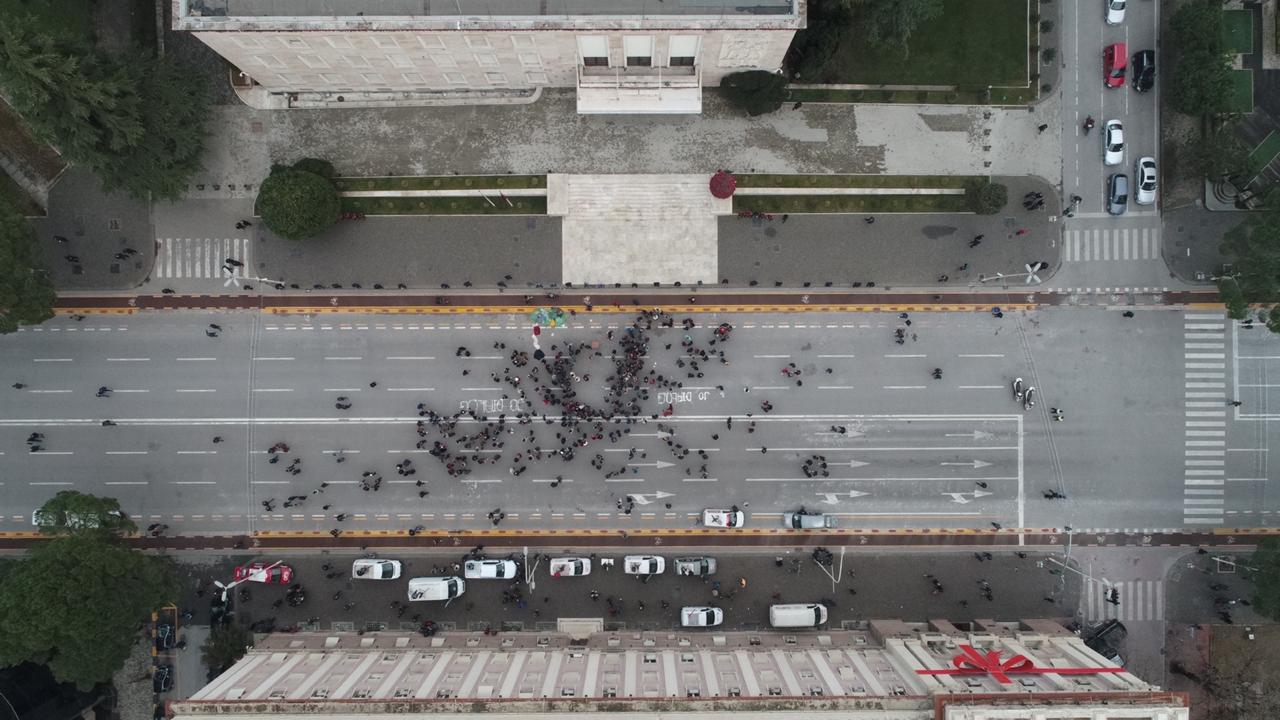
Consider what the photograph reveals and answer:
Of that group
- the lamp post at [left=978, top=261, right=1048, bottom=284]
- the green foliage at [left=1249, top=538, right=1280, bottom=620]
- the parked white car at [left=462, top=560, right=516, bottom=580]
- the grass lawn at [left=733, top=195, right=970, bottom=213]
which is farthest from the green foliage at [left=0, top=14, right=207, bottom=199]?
the green foliage at [left=1249, top=538, right=1280, bottom=620]

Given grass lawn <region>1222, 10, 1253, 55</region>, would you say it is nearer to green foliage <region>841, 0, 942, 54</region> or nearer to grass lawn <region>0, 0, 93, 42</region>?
green foliage <region>841, 0, 942, 54</region>

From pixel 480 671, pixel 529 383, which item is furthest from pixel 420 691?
pixel 529 383

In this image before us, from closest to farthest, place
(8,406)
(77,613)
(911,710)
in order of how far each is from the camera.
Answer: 1. (911,710)
2. (77,613)
3. (8,406)

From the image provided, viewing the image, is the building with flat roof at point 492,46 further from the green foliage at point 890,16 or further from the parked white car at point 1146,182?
the parked white car at point 1146,182

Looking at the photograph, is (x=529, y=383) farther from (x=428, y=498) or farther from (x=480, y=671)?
(x=480, y=671)

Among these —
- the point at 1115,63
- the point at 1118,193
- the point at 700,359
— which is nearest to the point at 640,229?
the point at 700,359

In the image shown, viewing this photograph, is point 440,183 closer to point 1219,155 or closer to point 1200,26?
point 1200,26
